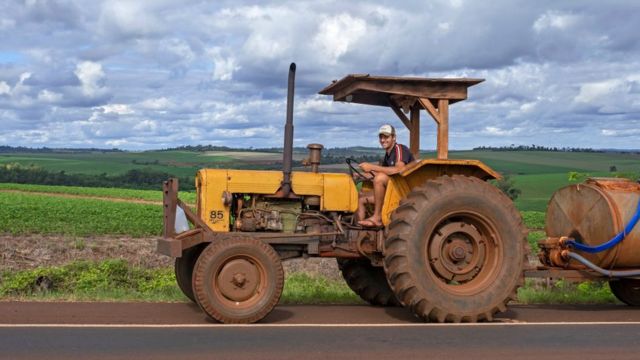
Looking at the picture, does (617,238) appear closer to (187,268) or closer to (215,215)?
(215,215)

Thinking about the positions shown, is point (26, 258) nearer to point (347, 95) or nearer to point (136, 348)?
point (347, 95)

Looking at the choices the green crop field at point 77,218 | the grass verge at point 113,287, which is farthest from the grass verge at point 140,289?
the green crop field at point 77,218

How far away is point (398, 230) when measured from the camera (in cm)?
823

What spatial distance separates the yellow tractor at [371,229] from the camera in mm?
8117

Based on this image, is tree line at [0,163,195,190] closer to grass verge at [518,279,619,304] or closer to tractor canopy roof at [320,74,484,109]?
grass verge at [518,279,619,304]

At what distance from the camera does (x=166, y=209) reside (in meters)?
8.68

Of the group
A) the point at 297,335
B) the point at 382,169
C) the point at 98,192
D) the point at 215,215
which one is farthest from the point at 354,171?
the point at 98,192

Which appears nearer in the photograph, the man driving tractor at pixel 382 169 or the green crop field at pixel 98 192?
the man driving tractor at pixel 382 169

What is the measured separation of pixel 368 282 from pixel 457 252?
60.8 inches

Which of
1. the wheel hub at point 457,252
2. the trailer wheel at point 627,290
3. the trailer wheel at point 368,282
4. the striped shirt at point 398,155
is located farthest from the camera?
the trailer wheel at point 627,290

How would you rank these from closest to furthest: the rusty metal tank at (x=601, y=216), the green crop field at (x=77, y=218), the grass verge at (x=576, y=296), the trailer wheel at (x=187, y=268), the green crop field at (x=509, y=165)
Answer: the trailer wheel at (x=187, y=268), the rusty metal tank at (x=601, y=216), the grass verge at (x=576, y=296), the green crop field at (x=77, y=218), the green crop field at (x=509, y=165)

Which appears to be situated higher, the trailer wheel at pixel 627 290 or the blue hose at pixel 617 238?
the blue hose at pixel 617 238

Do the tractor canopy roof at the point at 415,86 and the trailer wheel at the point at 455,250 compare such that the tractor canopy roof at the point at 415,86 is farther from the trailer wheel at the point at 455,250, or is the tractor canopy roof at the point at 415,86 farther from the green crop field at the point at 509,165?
the green crop field at the point at 509,165

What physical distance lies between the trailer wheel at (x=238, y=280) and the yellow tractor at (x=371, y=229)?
0.4 inches
